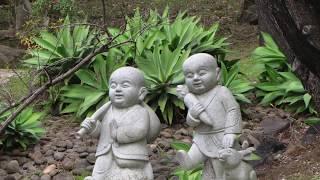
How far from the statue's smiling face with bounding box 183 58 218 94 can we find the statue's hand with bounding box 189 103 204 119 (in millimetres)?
127

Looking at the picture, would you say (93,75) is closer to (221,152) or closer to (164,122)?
(164,122)

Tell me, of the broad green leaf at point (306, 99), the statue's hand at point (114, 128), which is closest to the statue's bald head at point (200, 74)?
the statue's hand at point (114, 128)

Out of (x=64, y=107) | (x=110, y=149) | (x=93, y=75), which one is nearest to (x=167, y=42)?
(x=93, y=75)

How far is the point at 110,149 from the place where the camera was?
15.4ft

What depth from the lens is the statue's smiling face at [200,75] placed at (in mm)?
4359

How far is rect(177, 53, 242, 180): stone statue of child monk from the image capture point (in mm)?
4320

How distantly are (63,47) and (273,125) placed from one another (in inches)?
113

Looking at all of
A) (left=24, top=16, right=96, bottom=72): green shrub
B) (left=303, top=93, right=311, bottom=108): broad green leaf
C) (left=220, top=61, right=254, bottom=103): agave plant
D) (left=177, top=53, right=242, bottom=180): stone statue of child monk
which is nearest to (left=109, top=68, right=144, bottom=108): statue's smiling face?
(left=177, top=53, right=242, bottom=180): stone statue of child monk

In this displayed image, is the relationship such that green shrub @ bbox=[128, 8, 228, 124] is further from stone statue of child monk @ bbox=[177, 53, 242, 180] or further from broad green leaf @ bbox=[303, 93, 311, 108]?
stone statue of child monk @ bbox=[177, 53, 242, 180]

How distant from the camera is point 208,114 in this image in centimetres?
434

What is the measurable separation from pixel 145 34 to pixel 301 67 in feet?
8.99

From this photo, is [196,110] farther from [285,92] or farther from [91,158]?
[285,92]

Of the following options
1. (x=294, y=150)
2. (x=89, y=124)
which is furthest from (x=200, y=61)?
(x=294, y=150)

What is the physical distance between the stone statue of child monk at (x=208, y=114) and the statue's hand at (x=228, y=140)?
0.4 inches
